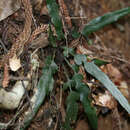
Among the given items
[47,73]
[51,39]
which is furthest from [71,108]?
[51,39]

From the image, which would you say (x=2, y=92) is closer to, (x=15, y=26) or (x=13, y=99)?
(x=13, y=99)

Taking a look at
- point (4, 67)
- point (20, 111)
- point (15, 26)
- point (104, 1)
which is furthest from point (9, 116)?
point (104, 1)

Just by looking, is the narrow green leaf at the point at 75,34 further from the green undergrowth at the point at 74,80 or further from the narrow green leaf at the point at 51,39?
the narrow green leaf at the point at 51,39

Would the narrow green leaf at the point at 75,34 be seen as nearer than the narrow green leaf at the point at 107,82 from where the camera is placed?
No

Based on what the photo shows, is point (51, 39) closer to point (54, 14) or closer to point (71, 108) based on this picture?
point (54, 14)

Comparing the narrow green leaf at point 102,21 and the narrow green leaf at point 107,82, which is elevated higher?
the narrow green leaf at point 102,21

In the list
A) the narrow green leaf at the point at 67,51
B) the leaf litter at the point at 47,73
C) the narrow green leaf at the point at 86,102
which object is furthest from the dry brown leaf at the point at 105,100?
the narrow green leaf at the point at 67,51

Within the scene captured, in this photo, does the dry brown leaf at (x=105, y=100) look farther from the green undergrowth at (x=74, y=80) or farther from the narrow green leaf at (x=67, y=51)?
A: the narrow green leaf at (x=67, y=51)

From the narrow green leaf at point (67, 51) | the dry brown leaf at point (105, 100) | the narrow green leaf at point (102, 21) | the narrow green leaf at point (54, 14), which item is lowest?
the dry brown leaf at point (105, 100)

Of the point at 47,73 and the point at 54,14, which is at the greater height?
the point at 54,14
